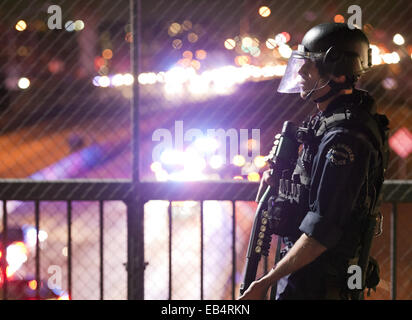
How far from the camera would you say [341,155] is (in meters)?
1.89

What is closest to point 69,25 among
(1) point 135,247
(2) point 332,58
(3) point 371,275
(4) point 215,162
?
(1) point 135,247

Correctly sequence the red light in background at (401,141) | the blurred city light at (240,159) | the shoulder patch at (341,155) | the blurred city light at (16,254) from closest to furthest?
the shoulder patch at (341,155) < the blurred city light at (240,159) < the blurred city light at (16,254) < the red light in background at (401,141)

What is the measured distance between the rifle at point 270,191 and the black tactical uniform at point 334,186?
0.23ft

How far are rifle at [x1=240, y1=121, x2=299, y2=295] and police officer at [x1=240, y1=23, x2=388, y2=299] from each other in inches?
2.5

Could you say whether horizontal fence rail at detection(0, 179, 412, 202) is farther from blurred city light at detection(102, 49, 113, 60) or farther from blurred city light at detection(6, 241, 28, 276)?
blurred city light at detection(102, 49, 113, 60)

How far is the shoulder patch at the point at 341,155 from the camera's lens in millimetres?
1886

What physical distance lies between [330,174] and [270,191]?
0.50 metres

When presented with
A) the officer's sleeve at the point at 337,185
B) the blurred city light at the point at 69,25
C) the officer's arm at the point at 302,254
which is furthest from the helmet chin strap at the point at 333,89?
the blurred city light at the point at 69,25

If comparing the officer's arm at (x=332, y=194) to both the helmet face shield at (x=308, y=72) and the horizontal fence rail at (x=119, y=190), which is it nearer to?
the helmet face shield at (x=308, y=72)

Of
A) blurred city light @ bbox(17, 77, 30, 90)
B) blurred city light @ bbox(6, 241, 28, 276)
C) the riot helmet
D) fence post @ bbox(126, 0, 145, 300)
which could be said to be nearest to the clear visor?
the riot helmet

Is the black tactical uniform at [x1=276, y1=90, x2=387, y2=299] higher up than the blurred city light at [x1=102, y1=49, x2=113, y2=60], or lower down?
lower down

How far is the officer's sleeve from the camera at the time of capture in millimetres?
1890

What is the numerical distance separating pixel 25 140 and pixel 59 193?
17813mm
